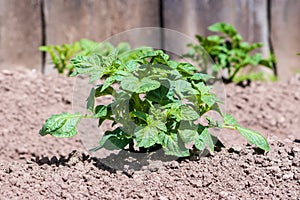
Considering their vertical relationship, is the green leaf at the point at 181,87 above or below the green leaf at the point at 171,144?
above

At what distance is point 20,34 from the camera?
3.83 meters

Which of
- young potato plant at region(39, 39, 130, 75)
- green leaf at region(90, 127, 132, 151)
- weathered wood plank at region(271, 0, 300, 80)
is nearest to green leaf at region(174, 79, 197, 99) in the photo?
green leaf at region(90, 127, 132, 151)

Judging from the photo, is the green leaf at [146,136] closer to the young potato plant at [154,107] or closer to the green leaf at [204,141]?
the young potato plant at [154,107]

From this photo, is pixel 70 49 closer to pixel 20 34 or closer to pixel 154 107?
pixel 20 34

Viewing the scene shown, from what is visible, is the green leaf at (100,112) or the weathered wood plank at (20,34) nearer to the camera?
the green leaf at (100,112)

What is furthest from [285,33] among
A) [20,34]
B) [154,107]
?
[154,107]

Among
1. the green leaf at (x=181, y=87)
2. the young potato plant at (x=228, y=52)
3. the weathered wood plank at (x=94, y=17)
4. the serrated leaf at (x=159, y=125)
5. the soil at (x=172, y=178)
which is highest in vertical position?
the weathered wood plank at (x=94, y=17)

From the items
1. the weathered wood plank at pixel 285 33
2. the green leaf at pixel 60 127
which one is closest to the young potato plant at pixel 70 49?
the weathered wood plank at pixel 285 33

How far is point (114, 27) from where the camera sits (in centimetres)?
397

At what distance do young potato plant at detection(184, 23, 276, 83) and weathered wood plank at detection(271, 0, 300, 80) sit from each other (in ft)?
1.25

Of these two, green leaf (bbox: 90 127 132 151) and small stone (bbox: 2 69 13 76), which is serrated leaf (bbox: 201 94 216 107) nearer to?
green leaf (bbox: 90 127 132 151)

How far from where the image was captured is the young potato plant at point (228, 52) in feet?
12.1

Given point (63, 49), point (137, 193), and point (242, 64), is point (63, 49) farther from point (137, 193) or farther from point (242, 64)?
point (137, 193)

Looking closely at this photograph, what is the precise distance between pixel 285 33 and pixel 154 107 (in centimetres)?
229
